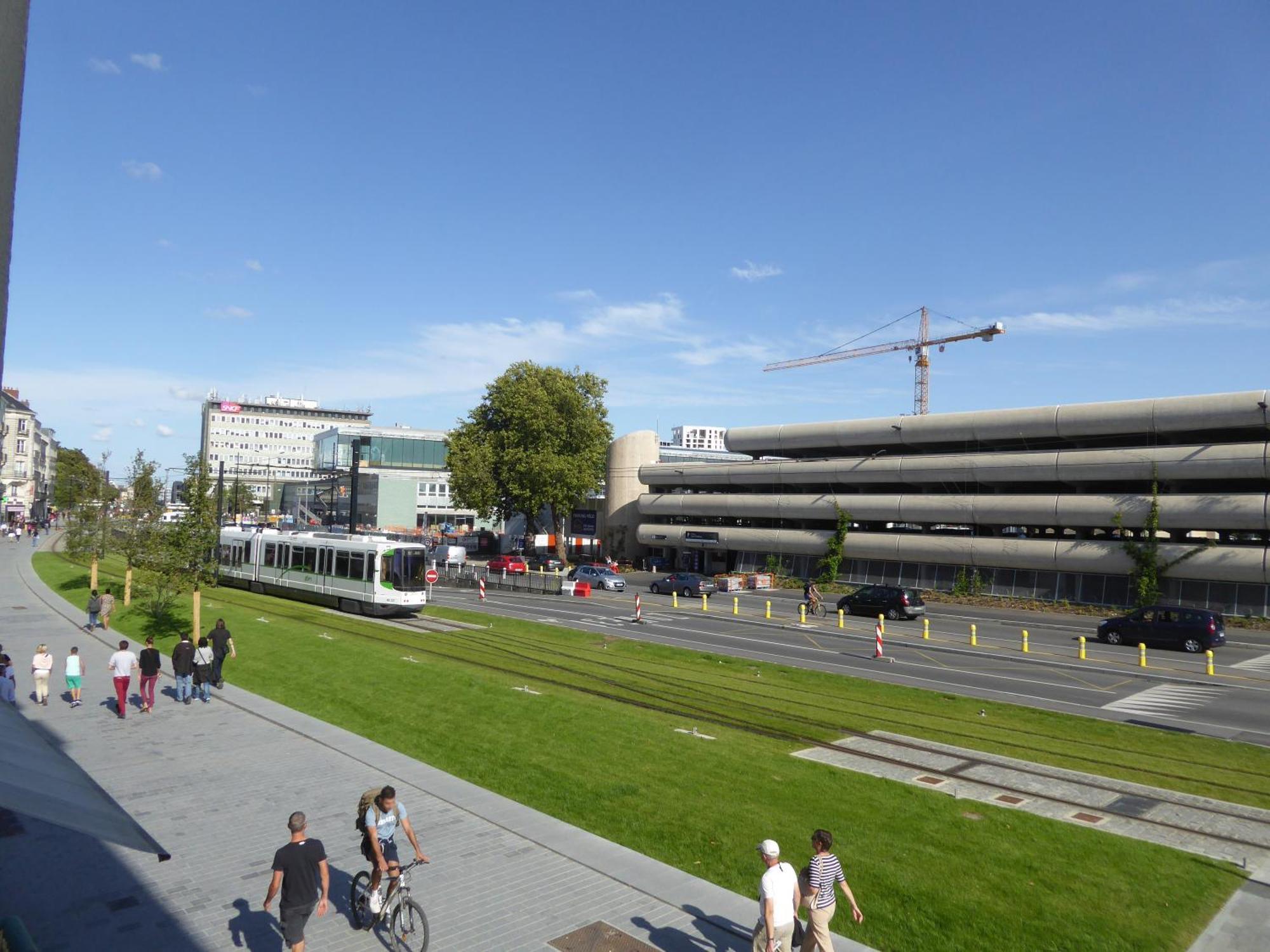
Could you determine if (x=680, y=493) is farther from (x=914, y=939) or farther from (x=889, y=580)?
(x=914, y=939)

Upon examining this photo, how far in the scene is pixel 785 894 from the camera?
7.09 metres

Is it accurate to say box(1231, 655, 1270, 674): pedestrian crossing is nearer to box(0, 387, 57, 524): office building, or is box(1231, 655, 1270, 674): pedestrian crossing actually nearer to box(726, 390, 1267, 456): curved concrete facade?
box(726, 390, 1267, 456): curved concrete facade

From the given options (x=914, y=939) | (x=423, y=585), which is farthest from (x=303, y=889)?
(x=423, y=585)

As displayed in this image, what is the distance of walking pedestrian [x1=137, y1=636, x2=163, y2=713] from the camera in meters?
16.8

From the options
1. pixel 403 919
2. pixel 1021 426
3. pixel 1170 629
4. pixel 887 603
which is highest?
pixel 1021 426

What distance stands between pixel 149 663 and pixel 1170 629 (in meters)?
33.7

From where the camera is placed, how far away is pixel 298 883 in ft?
24.5

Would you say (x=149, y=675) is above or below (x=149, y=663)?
below

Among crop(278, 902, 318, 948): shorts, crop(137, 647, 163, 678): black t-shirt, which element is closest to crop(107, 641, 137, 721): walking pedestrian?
crop(137, 647, 163, 678): black t-shirt

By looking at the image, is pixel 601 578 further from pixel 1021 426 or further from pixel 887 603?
pixel 1021 426

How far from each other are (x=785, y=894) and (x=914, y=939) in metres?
2.16

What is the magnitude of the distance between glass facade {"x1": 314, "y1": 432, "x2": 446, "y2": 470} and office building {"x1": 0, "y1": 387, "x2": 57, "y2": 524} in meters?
34.9

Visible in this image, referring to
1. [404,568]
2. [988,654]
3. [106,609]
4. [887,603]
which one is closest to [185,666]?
[106,609]

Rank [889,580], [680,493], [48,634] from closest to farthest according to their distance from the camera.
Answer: [48,634] < [889,580] < [680,493]
